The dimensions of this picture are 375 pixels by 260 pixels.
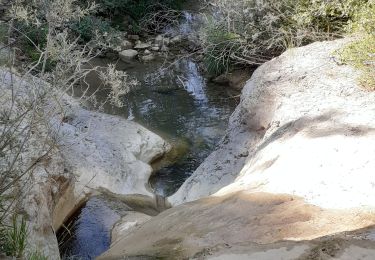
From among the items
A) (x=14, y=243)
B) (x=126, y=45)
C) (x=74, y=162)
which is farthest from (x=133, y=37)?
(x=14, y=243)

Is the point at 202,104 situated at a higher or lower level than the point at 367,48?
lower

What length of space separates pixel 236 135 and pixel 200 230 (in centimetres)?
311

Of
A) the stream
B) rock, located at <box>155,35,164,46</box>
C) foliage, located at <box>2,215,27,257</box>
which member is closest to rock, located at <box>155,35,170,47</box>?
rock, located at <box>155,35,164,46</box>

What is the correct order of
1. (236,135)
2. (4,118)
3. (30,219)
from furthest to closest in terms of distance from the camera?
1. (236,135)
2. (30,219)
3. (4,118)

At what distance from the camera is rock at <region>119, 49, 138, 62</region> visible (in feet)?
42.9

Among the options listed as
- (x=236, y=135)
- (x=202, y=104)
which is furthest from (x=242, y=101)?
(x=202, y=104)

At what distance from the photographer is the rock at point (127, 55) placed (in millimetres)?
13062

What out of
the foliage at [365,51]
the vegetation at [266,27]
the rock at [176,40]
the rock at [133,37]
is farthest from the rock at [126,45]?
the foliage at [365,51]

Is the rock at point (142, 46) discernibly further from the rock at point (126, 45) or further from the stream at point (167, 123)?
the stream at point (167, 123)

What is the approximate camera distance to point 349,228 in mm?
3686

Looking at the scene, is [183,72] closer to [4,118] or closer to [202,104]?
[202,104]

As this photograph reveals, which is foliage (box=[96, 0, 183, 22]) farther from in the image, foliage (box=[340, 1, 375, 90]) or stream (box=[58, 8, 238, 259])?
foliage (box=[340, 1, 375, 90])

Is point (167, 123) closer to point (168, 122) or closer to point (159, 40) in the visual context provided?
point (168, 122)

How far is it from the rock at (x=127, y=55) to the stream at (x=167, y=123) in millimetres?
357
